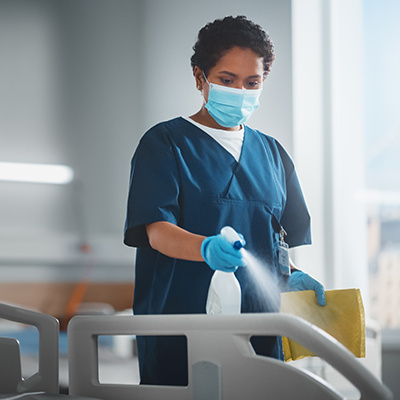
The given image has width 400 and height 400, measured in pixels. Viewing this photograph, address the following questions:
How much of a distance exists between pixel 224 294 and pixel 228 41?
0.82 m

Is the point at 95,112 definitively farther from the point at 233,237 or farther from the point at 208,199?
the point at 233,237

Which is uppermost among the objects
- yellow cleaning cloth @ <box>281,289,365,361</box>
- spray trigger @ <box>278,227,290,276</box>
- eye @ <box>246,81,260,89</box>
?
eye @ <box>246,81,260,89</box>

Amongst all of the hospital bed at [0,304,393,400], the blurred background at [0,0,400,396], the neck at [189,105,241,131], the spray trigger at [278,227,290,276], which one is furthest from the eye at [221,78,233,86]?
the hospital bed at [0,304,393,400]

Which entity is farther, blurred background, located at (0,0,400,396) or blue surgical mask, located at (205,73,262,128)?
blurred background, located at (0,0,400,396)

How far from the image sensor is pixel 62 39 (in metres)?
2.21

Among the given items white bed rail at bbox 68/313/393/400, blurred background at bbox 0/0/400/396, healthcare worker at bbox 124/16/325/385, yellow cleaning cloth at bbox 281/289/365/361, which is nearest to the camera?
white bed rail at bbox 68/313/393/400

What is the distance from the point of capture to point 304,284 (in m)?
1.74

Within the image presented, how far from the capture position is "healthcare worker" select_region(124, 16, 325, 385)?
1705 millimetres

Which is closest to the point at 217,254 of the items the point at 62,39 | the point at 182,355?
the point at 182,355

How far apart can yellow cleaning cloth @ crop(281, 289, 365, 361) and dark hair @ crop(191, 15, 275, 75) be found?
2.59ft

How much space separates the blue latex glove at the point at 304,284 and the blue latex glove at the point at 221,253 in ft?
1.00

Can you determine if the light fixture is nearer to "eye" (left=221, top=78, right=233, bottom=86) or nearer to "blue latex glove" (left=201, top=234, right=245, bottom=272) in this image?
"eye" (left=221, top=78, right=233, bottom=86)

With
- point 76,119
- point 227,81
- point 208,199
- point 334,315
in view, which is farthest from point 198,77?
point 334,315

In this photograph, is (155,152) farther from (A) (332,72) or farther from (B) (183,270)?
(A) (332,72)
